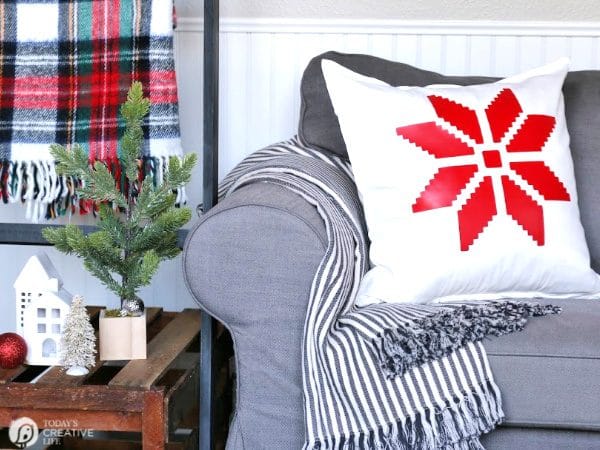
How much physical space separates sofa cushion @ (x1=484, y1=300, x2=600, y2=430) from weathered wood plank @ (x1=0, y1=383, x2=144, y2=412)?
1.80 ft

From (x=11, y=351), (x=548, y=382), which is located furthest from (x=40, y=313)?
(x=548, y=382)

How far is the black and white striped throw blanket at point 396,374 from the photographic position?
1.22 meters

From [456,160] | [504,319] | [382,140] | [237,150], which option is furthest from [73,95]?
[504,319]

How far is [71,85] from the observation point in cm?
184

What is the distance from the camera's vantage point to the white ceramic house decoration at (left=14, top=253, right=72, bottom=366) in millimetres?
1444

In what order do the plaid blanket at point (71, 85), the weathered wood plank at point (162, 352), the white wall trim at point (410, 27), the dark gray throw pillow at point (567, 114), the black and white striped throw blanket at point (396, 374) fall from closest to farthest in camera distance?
1. the black and white striped throw blanket at point (396, 374)
2. the weathered wood plank at point (162, 352)
3. the dark gray throw pillow at point (567, 114)
4. the plaid blanket at point (71, 85)
5. the white wall trim at point (410, 27)

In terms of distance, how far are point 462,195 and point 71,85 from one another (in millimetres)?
907

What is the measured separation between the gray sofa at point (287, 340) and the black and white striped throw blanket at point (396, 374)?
3 cm

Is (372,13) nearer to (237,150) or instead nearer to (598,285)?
(237,150)

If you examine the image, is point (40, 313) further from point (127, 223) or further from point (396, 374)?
point (396, 374)

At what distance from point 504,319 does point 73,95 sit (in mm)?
1070

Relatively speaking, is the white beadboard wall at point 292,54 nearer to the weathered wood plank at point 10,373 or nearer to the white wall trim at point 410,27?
the white wall trim at point 410,27

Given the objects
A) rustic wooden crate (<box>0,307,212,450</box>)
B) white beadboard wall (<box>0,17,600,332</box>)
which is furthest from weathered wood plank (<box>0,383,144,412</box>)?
white beadboard wall (<box>0,17,600,332</box>)

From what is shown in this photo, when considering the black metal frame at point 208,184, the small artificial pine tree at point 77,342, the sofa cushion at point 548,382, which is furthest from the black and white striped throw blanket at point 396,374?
the small artificial pine tree at point 77,342
